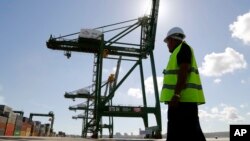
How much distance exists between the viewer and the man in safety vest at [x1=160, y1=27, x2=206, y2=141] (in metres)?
3.40

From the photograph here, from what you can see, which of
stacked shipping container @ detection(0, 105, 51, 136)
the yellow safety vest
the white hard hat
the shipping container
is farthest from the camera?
the shipping container

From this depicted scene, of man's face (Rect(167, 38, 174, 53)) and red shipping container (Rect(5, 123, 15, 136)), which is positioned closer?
man's face (Rect(167, 38, 174, 53))

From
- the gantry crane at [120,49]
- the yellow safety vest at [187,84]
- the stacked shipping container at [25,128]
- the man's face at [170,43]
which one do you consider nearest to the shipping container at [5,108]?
the stacked shipping container at [25,128]

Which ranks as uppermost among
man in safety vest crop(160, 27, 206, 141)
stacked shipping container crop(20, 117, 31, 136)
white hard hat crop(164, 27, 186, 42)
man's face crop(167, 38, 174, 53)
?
stacked shipping container crop(20, 117, 31, 136)

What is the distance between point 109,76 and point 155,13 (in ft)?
94.7

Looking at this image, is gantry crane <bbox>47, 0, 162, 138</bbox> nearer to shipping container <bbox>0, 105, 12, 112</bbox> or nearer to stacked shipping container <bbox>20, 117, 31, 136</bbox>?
shipping container <bbox>0, 105, 12, 112</bbox>

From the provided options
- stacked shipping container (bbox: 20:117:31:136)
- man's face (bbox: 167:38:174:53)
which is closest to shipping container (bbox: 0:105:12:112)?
stacked shipping container (bbox: 20:117:31:136)

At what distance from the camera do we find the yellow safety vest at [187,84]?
361 cm

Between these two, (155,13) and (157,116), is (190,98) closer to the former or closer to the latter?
(157,116)

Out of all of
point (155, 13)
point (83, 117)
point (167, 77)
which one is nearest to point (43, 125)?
point (83, 117)

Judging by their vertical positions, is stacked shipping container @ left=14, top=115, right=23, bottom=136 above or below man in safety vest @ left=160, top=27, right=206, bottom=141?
above

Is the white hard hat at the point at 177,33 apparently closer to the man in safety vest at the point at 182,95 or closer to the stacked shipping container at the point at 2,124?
the man in safety vest at the point at 182,95

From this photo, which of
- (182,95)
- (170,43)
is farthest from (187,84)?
(170,43)

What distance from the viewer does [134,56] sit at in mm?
29344
